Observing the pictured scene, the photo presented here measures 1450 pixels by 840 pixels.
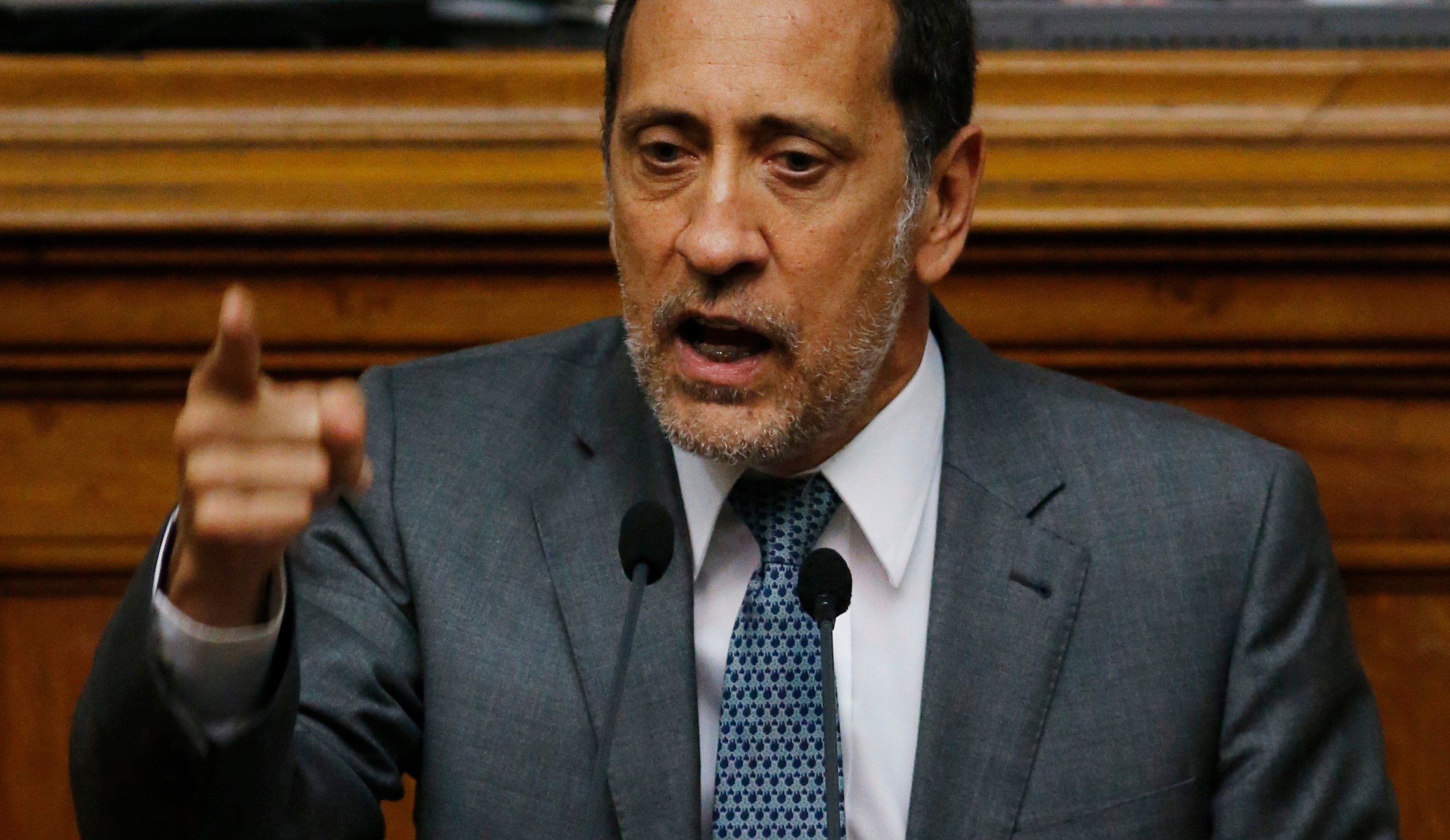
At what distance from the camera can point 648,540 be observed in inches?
53.2

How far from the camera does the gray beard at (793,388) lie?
5.23ft

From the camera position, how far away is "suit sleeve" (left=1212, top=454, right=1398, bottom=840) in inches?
63.8

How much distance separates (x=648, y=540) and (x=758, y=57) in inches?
20.3

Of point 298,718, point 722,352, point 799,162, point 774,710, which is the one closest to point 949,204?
point 799,162

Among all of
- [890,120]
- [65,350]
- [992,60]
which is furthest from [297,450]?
[992,60]

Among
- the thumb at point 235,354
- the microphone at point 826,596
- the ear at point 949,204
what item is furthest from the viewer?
the ear at point 949,204

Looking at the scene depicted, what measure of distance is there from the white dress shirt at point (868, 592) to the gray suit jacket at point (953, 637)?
0.04 m

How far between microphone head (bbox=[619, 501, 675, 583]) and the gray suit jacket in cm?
28

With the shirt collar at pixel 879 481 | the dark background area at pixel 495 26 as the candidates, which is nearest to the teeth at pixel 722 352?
the shirt collar at pixel 879 481

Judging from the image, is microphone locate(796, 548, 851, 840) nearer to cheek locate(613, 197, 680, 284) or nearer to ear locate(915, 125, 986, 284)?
cheek locate(613, 197, 680, 284)

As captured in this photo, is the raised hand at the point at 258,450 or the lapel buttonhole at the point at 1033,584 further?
the lapel buttonhole at the point at 1033,584

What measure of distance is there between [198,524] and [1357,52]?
5.70 ft

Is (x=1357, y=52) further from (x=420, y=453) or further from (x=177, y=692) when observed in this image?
(x=177, y=692)

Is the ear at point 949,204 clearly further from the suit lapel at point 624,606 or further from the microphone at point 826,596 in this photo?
the microphone at point 826,596
